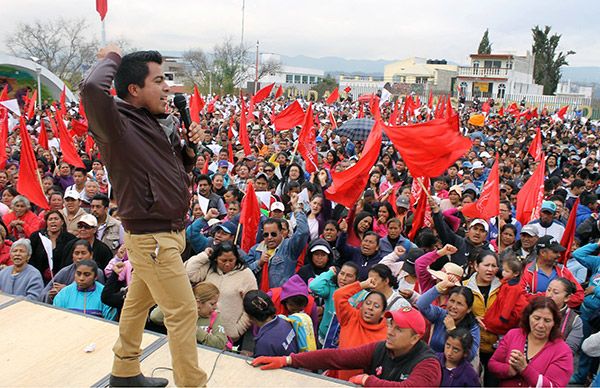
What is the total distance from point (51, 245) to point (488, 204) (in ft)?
17.4

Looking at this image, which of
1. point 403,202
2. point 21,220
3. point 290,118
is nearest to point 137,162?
point 21,220

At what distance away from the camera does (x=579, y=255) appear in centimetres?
549

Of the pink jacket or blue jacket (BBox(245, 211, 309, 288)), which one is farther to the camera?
blue jacket (BBox(245, 211, 309, 288))

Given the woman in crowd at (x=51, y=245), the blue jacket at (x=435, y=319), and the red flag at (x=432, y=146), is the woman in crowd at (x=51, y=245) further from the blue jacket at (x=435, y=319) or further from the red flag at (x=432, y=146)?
the red flag at (x=432, y=146)

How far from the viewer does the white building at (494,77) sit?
48.6 m

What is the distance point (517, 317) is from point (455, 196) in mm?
3756

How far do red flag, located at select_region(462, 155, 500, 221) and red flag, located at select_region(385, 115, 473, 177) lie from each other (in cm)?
75

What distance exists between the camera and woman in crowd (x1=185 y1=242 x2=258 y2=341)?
4105 mm

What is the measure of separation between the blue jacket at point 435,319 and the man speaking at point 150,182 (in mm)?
1862

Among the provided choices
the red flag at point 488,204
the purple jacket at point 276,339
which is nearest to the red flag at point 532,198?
the red flag at point 488,204

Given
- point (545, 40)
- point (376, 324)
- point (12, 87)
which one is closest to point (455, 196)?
point (376, 324)

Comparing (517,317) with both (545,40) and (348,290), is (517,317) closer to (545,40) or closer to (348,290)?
(348,290)

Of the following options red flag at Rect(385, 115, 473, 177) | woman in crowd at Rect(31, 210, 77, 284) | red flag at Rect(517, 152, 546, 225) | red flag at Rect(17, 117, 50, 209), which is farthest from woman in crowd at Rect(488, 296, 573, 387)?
red flag at Rect(17, 117, 50, 209)

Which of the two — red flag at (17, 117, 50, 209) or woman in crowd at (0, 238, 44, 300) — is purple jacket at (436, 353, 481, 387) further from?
red flag at (17, 117, 50, 209)
